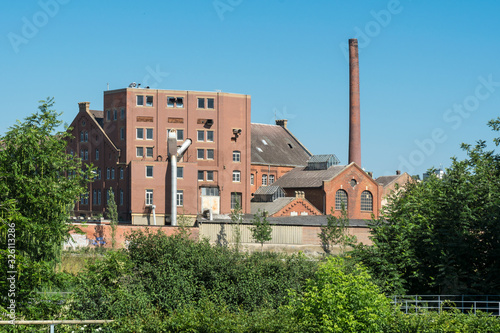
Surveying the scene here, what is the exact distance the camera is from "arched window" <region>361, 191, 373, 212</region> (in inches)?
2972

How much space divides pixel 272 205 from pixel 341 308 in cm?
5299

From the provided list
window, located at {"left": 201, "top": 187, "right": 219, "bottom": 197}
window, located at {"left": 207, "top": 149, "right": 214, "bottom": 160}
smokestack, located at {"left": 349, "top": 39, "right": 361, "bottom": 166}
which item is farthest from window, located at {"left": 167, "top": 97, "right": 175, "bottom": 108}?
smokestack, located at {"left": 349, "top": 39, "right": 361, "bottom": 166}

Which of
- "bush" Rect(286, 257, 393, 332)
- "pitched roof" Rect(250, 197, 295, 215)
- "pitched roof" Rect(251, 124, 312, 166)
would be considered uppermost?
"pitched roof" Rect(251, 124, 312, 166)

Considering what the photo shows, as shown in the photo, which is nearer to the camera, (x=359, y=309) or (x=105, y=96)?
(x=359, y=309)

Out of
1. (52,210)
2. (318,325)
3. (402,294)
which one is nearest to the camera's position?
(318,325)

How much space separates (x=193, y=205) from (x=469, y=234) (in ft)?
117

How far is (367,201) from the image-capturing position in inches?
2987

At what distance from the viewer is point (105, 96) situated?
70562mm

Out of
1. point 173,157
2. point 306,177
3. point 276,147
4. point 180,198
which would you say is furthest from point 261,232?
point 276,147

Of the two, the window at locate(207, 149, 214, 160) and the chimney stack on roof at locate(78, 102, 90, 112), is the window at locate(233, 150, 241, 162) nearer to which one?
the window at locate(207, 149, 214, 160)

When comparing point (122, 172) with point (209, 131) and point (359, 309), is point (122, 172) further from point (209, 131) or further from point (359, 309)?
point (359, 309)

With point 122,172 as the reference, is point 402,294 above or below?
below

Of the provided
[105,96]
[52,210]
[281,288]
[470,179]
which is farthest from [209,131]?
[52,210]

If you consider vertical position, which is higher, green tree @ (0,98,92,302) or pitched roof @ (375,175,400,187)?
pitched roof @ (375,175,400,187)
